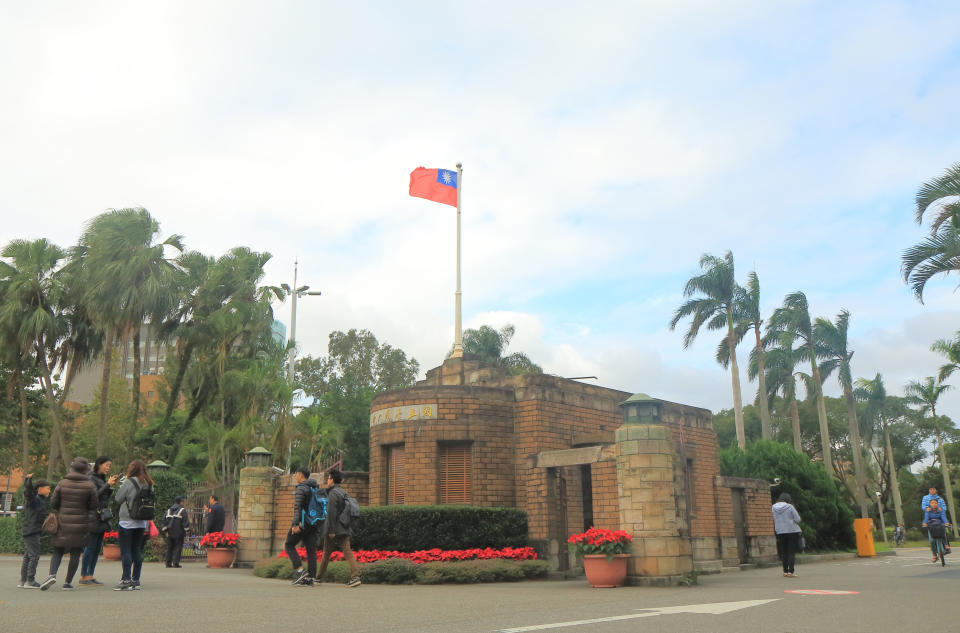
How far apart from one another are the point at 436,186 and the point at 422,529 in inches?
420

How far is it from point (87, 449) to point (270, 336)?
11157 mm

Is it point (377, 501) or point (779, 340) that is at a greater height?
point (779, 340)

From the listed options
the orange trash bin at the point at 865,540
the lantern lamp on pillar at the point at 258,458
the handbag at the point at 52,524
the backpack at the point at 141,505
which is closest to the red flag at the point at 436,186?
the lantern lamp on pillar at the point at 258,458

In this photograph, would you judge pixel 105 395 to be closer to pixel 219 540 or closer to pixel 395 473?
pixel 219 540

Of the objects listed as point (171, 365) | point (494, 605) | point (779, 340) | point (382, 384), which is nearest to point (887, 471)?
point (779, 340)

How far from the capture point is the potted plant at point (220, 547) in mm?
16906

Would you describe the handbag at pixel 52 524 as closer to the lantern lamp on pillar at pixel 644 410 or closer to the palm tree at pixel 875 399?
the lantern lamp on pillar at pixel 644 410

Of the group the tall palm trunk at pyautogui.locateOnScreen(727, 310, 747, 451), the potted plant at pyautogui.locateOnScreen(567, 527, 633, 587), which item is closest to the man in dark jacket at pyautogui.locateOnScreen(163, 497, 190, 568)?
the potted plant at pyautogui.locateOnScreen(567, 527, 633, 587)

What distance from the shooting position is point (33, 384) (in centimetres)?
3266

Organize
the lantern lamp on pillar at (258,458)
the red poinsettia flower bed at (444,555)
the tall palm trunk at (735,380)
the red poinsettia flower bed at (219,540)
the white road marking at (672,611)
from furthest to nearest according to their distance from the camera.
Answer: the tall palm trunk at (735,380) → the lantern lamp on pillar at (258,458) → the red poinsettia flower bed at (219,540) → the red poinsettia flower bed at (444,555) → the white road marking at (672,611)

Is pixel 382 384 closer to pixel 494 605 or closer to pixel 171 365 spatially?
pixel 171 365

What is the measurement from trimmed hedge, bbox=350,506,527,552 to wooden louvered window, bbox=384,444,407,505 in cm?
208

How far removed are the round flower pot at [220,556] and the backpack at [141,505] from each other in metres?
7.80

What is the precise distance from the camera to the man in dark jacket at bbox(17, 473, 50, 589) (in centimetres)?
980
